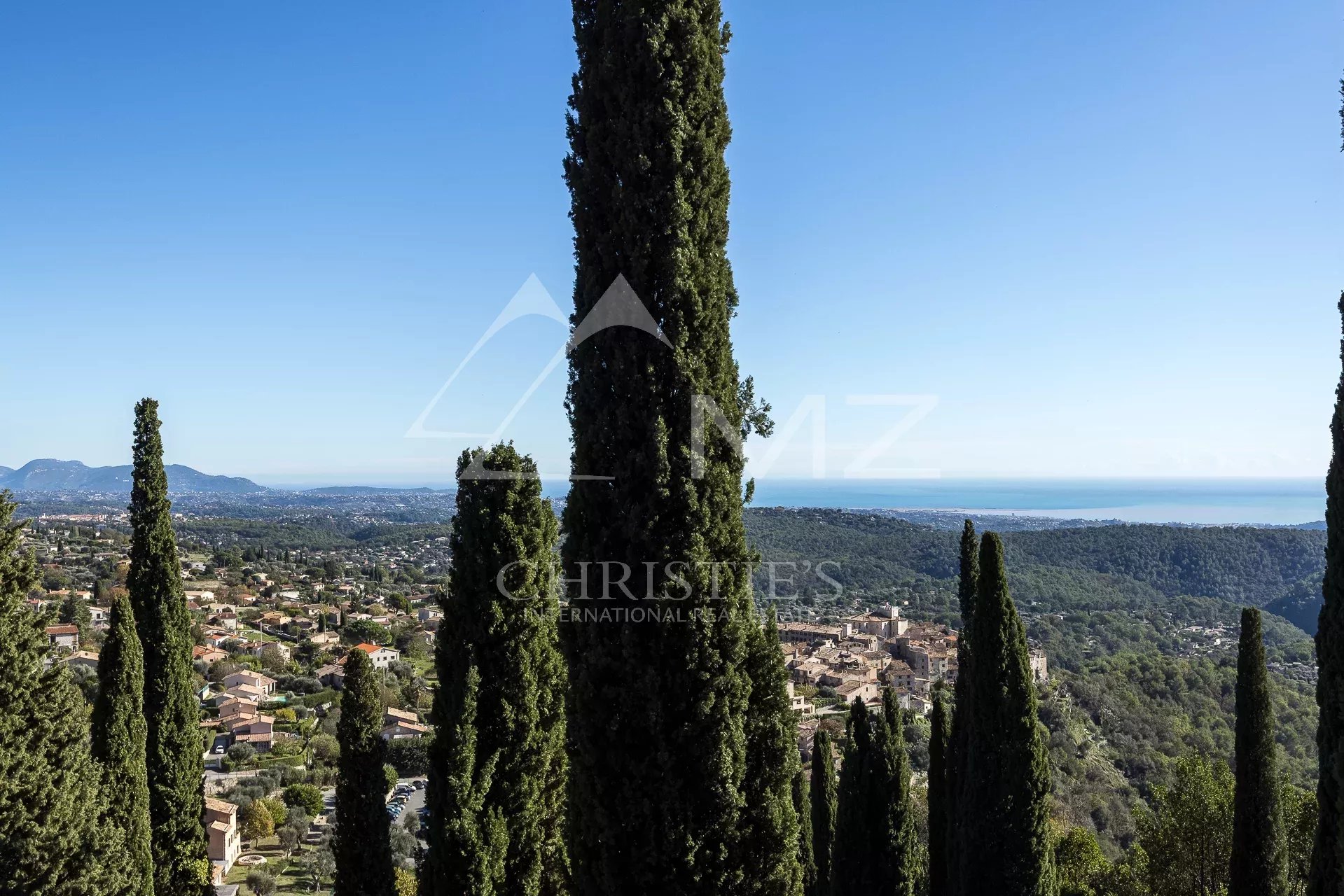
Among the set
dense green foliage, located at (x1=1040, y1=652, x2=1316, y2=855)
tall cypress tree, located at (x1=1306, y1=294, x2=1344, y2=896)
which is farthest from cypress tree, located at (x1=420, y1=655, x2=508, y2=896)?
dense green foliage, located at (x1=1040, y1=652, x2=1316, y2=855)

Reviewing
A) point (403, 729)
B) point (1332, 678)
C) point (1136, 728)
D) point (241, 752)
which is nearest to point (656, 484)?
point (1332, 678)

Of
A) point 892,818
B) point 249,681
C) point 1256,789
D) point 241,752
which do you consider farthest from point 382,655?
point 1256,789

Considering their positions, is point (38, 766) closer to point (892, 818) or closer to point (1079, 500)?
point (892, 818)

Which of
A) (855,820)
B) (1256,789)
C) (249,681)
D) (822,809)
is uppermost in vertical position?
(1256,789)

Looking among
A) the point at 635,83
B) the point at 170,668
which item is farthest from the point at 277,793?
the point at 635,83

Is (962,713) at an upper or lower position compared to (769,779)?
lower

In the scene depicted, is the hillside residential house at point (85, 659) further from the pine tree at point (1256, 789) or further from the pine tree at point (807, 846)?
the pine tree at point (1256, 789)

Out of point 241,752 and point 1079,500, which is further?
point 1079,500

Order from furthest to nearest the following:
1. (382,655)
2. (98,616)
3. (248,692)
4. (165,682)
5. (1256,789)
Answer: (382,655), (98,616), (248,692), (1256,789), (165,682)

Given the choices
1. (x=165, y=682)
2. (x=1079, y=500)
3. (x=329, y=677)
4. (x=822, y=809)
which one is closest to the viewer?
→ (x=165, y=682)
